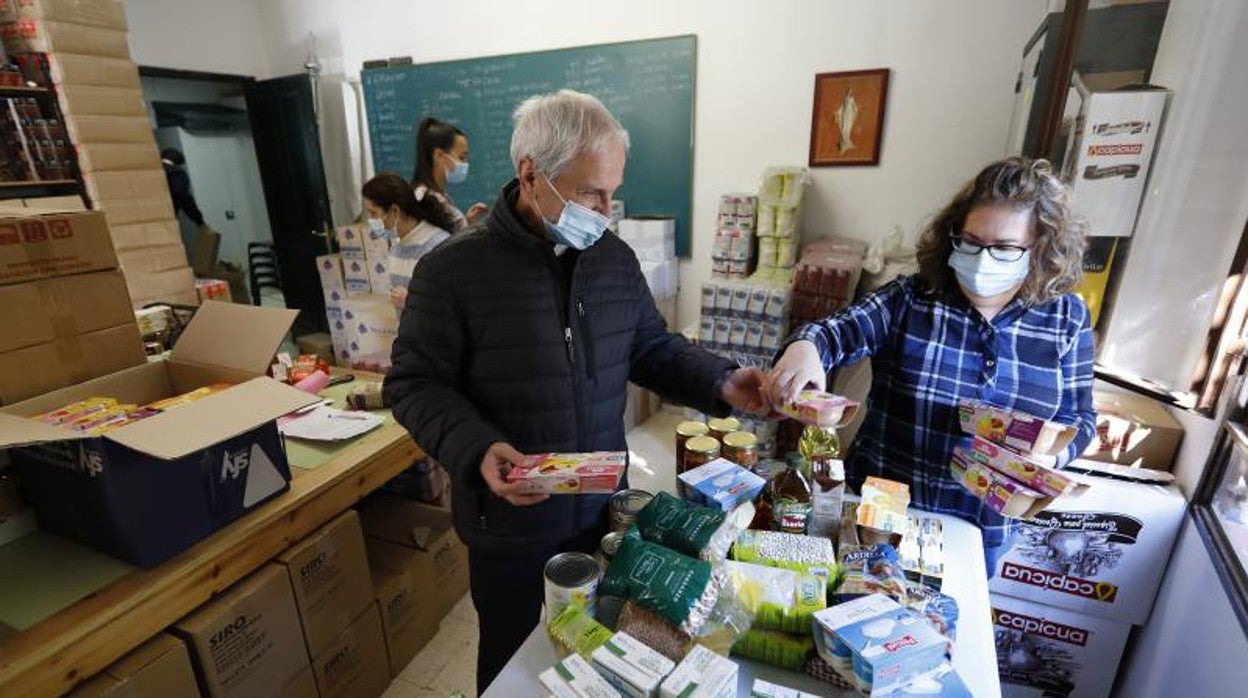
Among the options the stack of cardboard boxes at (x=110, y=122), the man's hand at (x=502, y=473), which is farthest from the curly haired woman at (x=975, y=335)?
the stack of cardboard boxes at (x=110, y=122)

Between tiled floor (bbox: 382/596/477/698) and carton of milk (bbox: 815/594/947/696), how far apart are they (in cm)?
145

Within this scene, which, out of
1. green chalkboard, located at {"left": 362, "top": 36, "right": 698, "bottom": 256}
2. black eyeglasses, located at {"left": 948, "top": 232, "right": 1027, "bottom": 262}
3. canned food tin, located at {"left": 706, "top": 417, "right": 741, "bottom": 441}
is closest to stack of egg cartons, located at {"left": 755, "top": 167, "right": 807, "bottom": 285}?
green chalkboard, located at {"left": 362, "top": 36, "right": 698, "bottom": 256}

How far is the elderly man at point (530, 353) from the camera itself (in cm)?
108

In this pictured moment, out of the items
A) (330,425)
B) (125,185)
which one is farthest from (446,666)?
(125,185)

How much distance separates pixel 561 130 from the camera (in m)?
1.08

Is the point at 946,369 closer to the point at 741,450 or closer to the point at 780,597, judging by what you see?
the point at 741,450

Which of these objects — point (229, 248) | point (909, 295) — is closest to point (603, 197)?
point (909, 295)

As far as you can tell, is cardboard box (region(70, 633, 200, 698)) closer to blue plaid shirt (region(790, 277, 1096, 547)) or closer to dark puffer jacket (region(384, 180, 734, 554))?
dark puffer jacket (region(384, 180, 734, 554))

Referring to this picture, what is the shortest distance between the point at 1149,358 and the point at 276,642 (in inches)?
104

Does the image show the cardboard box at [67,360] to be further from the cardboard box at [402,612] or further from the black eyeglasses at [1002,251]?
the black eyeglasses at [1002,251]

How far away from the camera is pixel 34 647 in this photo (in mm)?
1055

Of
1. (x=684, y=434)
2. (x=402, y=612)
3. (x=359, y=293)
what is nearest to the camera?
(x=684, y=434)

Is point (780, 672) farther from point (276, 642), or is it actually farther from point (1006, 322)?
point (276, 642)

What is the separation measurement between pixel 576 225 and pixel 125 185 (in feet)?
13.2
